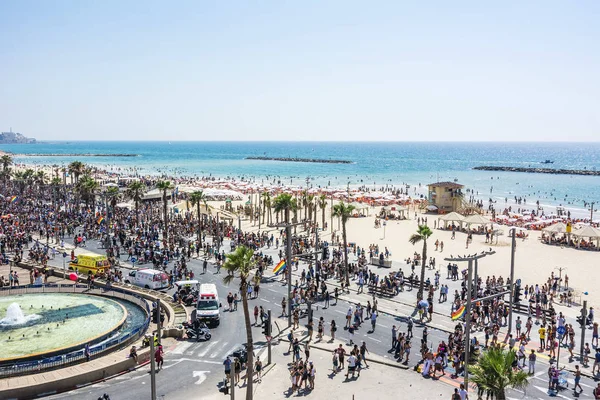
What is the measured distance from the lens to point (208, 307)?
27.4 metres

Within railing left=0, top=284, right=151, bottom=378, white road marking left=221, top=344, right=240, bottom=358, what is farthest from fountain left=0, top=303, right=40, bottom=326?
white road marking left=221, top=344, right=240, bottom=358

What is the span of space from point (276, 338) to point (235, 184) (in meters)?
80.2

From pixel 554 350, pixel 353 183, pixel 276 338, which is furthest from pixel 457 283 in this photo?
pixel 353 183

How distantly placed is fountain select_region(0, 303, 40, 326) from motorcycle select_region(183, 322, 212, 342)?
8511mm

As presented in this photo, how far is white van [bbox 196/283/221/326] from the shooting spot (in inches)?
1058

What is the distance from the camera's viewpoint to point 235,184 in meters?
105

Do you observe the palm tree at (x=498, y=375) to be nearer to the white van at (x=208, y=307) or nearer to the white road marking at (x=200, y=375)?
the white road marking at (x=200, y=375)

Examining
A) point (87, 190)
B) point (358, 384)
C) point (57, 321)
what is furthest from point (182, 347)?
point (87, 190)

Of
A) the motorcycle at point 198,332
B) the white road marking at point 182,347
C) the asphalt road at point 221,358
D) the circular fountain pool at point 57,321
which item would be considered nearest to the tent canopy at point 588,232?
the asphalt road at point 221,358

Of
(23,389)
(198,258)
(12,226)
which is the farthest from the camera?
(12,226)

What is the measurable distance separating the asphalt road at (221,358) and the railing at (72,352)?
1867mm

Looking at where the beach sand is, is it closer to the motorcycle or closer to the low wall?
the motorcycle

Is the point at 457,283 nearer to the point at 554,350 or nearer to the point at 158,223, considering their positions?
the point at 554,350

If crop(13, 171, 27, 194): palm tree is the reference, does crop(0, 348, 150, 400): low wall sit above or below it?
below
